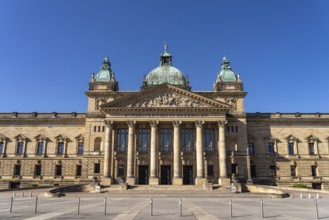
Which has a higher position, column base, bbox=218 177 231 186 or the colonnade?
the colonnade

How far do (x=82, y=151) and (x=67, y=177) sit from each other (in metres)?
6.33

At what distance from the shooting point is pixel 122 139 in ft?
206

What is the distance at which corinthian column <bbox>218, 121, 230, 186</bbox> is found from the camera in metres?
57.0

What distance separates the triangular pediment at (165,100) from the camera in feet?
198

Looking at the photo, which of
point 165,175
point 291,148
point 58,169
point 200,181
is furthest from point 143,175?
point 291,148

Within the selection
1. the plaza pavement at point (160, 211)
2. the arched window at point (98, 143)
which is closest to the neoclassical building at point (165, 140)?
the arched window at point (98, 143)

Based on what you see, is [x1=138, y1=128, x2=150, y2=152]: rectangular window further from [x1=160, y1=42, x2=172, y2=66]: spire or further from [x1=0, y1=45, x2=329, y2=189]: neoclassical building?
[x1=160, y1=42, x2=172, y2=66]: spire

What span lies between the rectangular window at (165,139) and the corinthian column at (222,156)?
32.8ft

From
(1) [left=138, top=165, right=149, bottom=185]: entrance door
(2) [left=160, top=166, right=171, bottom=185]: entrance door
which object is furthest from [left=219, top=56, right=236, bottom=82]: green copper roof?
(1) [left=138, top=165, right=149, bottom=185]: entrance door

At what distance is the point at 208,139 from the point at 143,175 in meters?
15.1

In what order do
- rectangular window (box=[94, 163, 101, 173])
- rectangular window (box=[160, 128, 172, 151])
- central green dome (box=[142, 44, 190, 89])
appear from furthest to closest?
central green dome (box=[142, 44, 190, 89]), rectangular window (box=[94, 163, 101, 173]), rectangular window (box=[160, 128, 172, 151])

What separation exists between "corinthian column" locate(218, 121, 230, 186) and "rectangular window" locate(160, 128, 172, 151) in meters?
9.99

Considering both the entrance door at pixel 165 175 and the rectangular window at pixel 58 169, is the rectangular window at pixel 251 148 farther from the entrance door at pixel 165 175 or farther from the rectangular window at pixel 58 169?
the rectangular window at pixel 58 169

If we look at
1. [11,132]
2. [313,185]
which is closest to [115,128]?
[11,132]
